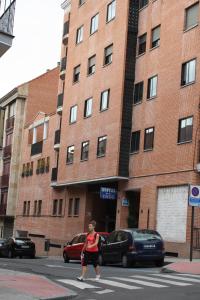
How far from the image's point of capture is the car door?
2577cm

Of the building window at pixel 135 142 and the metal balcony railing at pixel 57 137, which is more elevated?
the metal balcony railing at pixel 57 137

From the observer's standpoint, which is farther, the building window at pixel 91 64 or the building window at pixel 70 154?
the building window at pixel 70 154

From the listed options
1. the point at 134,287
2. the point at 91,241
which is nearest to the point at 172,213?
the point at 91,241

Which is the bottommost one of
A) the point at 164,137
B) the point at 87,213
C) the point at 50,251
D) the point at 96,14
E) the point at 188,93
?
the point at 50,251

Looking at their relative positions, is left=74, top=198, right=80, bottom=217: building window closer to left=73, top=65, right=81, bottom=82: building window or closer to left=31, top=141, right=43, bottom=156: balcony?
left=73, top=65, right=81, bottom=82: building window

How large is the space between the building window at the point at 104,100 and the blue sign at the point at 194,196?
16.6 meters

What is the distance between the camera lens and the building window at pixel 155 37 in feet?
119

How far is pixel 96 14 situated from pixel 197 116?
1635cm

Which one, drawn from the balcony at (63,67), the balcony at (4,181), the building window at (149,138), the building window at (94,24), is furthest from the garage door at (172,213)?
the balcony at (4,181)

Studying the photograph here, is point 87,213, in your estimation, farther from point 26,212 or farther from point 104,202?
point 26,212

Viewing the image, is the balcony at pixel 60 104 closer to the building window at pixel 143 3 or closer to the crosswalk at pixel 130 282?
the building window at pixel 143 3

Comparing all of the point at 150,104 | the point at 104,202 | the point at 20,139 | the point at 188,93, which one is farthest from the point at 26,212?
the point at 188,93

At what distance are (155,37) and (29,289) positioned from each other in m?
24.6

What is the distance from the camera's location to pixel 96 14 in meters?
44.3
